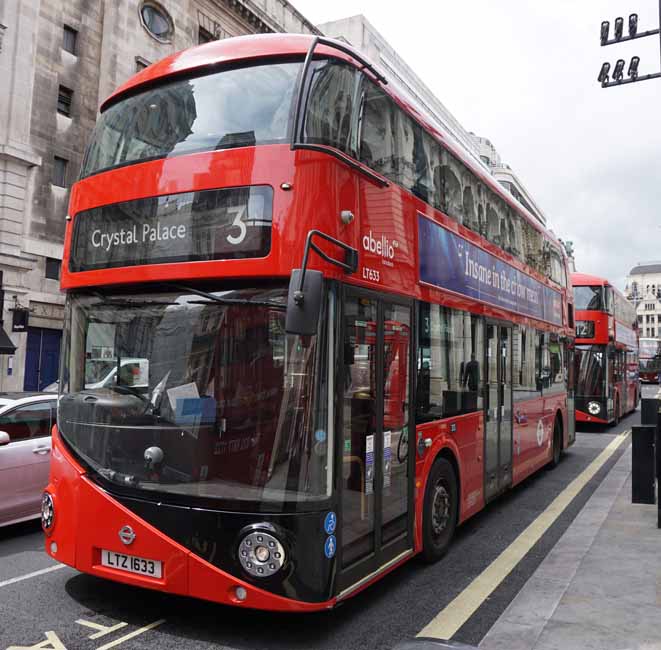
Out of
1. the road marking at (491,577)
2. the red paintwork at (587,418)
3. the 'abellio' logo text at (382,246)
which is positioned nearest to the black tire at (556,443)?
the road marking at (491,577)

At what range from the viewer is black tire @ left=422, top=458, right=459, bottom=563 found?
5.97 metres

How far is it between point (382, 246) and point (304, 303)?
1425 millimetres

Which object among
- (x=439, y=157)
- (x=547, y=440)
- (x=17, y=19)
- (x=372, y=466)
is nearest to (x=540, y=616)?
(x=372, y=466)

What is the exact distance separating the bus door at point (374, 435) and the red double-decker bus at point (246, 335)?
0.9 inches

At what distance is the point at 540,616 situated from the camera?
186 inches

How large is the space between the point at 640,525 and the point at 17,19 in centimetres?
2132

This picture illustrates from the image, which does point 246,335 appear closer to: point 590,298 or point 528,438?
point 528,438

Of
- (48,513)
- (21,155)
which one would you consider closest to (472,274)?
(48,513)

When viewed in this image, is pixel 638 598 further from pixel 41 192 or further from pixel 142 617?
pixel 41 192

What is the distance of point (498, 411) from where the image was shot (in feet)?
27.0

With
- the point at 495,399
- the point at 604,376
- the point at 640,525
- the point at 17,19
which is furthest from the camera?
the point at 17,19

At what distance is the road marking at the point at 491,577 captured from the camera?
15.5 ft

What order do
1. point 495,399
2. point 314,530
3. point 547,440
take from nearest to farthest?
1. point 314,530
2. point 495,399
3. point 547,440

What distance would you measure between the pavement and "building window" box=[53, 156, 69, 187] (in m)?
19.3
